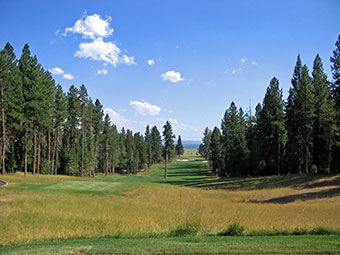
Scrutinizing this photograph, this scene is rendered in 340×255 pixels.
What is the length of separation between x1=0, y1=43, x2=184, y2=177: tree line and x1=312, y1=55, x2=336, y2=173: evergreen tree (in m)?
33.7

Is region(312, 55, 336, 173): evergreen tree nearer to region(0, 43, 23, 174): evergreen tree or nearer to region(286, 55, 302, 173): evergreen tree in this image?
region(286, 55, 302, 173): evergreen tree

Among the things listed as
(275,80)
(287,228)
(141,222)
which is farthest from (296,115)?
(141,222)

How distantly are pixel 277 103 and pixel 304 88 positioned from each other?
6.11 meters

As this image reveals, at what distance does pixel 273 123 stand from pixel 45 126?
127 ft

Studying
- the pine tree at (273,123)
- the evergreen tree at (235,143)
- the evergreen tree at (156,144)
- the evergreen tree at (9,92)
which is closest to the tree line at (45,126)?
the evergreen tree at (9,92)

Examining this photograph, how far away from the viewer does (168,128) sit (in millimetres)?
66250

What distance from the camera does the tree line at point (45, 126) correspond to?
3472cm

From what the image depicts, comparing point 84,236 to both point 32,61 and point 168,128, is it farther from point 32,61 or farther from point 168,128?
point 168,128

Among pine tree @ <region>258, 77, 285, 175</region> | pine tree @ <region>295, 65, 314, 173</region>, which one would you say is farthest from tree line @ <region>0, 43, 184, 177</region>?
pine tree @ <region>295, 65, 314, 173</region>

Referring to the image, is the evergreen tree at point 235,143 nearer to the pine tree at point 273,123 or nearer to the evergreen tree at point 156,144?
the pine tree at point 273,123

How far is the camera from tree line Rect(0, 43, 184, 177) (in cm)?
3472

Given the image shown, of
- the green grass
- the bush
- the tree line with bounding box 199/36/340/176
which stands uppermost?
the tree line with bounding box 199/36/340/176

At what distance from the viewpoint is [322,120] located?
38125mm

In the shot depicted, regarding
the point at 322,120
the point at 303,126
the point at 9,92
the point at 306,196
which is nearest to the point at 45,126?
the point at 9,92
